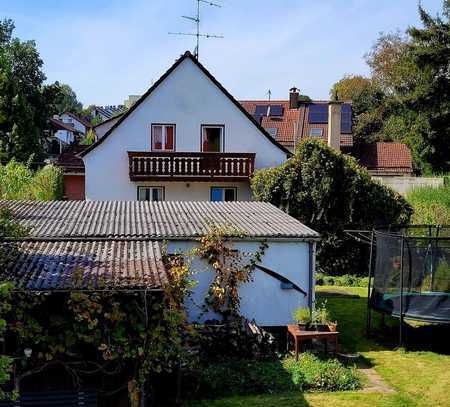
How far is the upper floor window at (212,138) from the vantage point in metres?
28.4

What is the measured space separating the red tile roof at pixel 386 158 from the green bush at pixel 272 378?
3528 centimetres

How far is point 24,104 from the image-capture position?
171 feet

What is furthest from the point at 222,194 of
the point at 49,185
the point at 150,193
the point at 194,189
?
the point at 49,185

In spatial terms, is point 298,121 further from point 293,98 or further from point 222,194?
point 222,194

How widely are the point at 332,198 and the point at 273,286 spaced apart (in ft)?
A: 34.5

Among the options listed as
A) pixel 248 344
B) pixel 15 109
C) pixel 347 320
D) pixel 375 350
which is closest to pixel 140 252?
pixel 248 344

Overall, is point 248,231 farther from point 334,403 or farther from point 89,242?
point 334,403

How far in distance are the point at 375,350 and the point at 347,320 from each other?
9.60 feet

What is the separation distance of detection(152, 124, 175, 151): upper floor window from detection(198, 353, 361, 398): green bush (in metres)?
17.4

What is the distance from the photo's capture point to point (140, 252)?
11.2 metres

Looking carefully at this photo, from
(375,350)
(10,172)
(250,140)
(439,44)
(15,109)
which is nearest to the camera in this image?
(375,350)

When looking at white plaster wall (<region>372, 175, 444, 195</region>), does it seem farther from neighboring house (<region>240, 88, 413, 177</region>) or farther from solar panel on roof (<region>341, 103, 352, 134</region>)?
solar panel on roof (<region>341, 103, 352, 134</region>)

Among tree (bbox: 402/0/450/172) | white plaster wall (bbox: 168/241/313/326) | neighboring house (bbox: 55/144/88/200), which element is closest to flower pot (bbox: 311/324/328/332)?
white plaster wall (bbox: 168/241/313/326)

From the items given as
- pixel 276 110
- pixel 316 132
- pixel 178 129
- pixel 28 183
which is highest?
pixel 276 110
